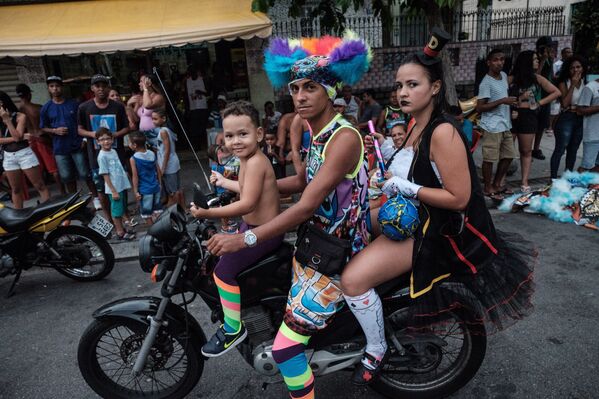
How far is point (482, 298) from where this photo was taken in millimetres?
2312

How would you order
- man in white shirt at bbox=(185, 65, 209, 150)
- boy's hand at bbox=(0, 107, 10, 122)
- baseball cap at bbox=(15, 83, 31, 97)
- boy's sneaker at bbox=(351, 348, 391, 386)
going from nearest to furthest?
boy's sneaker at bbox=(351, 348, 391, 386), boy's hand at bbox=(0, 107, 10, 122), baseball cap at bbox=(15, 83, 31, 97), man in white shirt at bbox=(185, 65, 209, 150)

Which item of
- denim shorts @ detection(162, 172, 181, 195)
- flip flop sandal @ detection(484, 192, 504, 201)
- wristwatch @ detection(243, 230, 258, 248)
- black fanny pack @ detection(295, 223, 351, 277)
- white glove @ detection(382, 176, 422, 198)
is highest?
white glove @ detection(382, 176, 422, 198)

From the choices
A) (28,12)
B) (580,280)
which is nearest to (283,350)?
(580,280)

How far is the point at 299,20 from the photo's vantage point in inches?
430

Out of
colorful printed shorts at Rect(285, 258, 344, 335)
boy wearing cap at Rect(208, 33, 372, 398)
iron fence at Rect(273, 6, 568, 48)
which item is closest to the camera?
boy wearing cap at Rect(208, 33, 372, 398)

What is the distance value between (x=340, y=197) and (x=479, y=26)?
12930 millimetres

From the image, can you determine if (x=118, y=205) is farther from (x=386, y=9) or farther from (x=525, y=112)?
(x=525, y=112)

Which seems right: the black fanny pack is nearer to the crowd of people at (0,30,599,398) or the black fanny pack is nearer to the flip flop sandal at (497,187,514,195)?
→ the crowd of people at (0,30,599,398)

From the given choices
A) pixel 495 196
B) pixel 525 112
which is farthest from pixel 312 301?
pixel 525 112

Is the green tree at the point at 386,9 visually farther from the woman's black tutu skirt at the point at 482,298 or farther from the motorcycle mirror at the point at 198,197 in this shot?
the motorcycle mirror at the point at 198,197

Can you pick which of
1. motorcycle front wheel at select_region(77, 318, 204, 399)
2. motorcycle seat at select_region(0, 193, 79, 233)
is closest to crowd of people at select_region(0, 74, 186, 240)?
motorcycle seat at select_region(0, 193, 79, 233)

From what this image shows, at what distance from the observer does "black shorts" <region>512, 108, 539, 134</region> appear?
623cm

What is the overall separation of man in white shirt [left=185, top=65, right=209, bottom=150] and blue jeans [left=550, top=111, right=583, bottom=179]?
756 centimetres

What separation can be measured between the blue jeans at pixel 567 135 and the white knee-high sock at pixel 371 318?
5.70 meters
